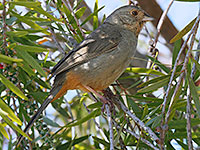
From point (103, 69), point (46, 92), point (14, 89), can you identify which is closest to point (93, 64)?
point (103, 69)

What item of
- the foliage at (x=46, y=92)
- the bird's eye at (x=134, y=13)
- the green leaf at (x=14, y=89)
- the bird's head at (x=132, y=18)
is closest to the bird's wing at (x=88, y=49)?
the foliage at (x=46, y=92)

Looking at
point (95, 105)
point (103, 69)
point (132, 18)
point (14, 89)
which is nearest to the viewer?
point (14, 89)

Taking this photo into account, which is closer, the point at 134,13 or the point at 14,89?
the point at 14,89

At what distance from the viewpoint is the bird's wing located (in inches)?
121

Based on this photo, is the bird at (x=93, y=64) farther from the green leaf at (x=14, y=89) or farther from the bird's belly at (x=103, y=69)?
the green leaf at (x=14, y=89)

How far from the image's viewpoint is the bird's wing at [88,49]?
3062 mm

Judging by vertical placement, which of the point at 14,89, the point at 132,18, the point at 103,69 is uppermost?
the point at 14,89

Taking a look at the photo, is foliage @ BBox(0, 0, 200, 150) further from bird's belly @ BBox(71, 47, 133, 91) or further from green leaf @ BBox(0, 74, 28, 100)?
bird's belly @ BBox(71, 47, 133, 91)

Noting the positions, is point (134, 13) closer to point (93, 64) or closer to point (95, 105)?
point (93, 64)

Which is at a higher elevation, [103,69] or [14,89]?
[14,89]

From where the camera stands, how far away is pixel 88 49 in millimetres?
3139

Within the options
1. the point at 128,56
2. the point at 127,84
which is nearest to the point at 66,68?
the point at 128,56

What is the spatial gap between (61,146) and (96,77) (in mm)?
736

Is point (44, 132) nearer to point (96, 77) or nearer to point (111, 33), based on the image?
point (96, 77)
